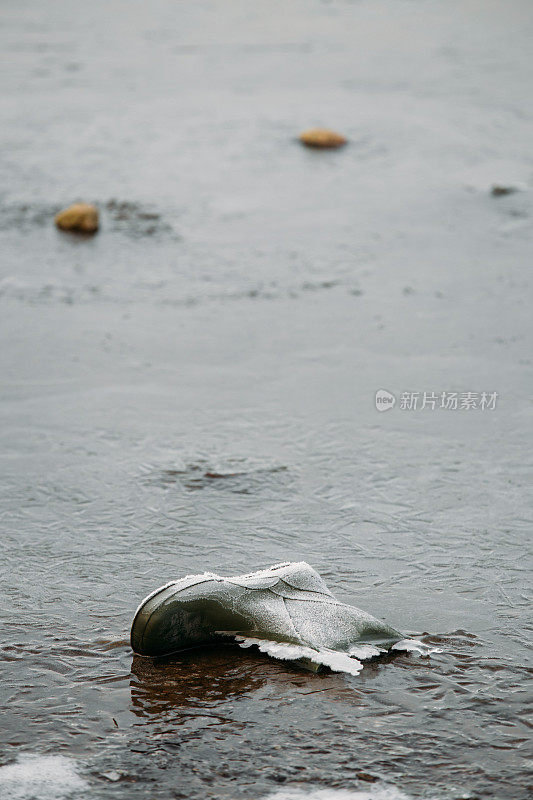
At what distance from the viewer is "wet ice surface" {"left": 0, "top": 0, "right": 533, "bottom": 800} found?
10.7 feet

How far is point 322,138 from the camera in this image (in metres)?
11.1

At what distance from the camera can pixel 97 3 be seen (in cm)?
1956

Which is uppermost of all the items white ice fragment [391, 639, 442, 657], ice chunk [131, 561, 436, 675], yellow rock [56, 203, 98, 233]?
yellow rock [56, 203, 98, 233]

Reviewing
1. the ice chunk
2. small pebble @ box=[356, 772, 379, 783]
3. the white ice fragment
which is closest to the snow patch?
the ice chunk

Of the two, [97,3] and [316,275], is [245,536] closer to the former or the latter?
[316,275]

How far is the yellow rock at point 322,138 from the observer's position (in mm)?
11133

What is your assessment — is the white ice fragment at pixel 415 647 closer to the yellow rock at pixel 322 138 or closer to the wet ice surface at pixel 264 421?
the wet ice surface at pixel 264 421

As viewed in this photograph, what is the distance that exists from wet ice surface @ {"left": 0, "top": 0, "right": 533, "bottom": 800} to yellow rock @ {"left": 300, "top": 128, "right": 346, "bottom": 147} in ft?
0.68

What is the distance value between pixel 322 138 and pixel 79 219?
11.6 feet

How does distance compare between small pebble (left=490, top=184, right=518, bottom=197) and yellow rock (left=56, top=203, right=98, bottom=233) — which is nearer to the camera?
yellow rock (left=56, top=203, right=98, bottom=233)

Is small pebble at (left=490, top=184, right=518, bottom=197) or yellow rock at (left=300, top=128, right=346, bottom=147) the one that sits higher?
yellow rock at (left=300, top=128, right=346, bottom=147)

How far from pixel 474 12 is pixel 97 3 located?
7.07m

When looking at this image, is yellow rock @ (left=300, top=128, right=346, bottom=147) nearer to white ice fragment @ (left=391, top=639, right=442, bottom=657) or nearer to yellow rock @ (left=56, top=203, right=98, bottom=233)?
yellow rock @ (left=56, top=203, right=98, bottom=233)

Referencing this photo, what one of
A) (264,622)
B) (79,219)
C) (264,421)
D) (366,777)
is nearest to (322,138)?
(79,219)
